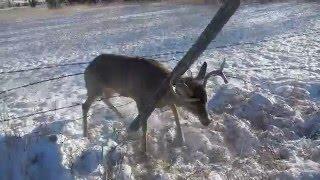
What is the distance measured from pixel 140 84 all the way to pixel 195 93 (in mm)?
855

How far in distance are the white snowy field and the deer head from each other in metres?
0.36

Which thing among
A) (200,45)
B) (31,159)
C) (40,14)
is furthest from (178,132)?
(40,14)

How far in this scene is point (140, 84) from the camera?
7328 mm

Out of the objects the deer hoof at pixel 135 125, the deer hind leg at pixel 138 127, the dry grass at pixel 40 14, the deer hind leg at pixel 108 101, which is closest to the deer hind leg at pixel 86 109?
the deer hind leg at pixel 108 101

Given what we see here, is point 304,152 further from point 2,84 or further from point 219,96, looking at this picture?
point 2,84

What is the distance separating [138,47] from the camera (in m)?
15.6

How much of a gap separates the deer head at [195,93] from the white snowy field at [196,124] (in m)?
0.36

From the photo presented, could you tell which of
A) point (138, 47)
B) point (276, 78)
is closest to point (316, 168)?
point (276, 78)

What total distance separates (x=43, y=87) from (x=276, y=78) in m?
4.54

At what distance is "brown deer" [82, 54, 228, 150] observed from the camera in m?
6.78

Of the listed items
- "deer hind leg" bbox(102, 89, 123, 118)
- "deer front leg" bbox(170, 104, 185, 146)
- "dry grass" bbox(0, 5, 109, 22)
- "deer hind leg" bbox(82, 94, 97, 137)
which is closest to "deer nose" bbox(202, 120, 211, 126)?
"deer front leg" bbox(170, 104, 185, 146)

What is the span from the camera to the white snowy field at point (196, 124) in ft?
19.2

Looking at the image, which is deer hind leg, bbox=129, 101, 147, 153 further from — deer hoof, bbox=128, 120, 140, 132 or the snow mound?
the snow mound

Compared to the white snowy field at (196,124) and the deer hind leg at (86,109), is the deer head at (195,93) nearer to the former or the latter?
the white snowy field at (196,124)
